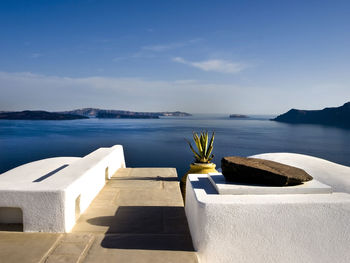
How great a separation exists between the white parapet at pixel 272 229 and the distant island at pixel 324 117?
Result: 10146 centimetres

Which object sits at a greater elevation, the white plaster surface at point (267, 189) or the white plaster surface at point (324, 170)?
the white plaster surface at point (267, 189)

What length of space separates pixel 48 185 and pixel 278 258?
2.23m

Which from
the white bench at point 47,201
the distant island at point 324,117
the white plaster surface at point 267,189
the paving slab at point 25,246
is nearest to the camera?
the paving slab at point 25,246

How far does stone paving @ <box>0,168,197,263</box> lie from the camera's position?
Result: 220cm

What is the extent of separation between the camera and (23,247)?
233 centimetres

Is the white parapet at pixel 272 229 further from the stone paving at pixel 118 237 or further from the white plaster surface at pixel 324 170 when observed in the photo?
the white plaster surface at pixel 324 170

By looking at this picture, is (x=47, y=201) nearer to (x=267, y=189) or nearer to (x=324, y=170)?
(x=267, y=189)

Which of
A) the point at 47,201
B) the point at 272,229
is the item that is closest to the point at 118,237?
the point at 47,201

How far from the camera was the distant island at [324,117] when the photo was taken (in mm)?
93781

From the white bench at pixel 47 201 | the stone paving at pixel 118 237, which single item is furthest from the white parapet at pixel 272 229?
the white bench at pixel 47 201

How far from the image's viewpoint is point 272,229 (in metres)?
2.22

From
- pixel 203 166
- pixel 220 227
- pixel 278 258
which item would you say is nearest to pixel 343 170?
pixel 203 166

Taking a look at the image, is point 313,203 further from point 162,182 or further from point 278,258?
point 162,182

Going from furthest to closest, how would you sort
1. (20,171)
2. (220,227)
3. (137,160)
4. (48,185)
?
(137,160) → (20,171) → (48,185) → (220,227)
